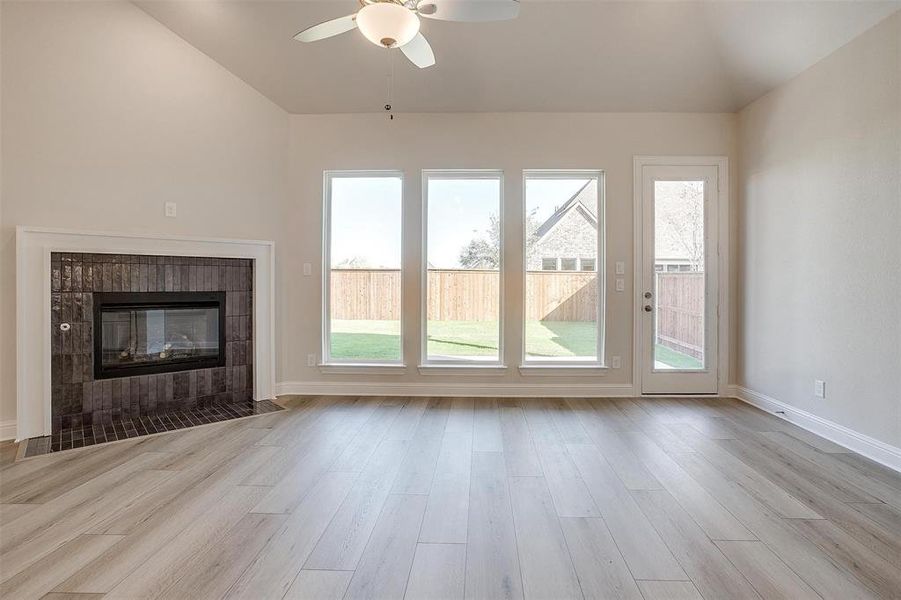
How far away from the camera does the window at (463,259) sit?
14.5 ft

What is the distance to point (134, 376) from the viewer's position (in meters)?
3.48

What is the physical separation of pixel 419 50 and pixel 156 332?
Result: 10.2 ft

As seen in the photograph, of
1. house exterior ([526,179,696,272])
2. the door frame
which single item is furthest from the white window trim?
the door frame

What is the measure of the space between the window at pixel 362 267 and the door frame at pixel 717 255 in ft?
7.78

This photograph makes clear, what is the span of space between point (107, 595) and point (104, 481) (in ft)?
3.77

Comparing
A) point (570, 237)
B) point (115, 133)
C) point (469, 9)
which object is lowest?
point (570, 237)

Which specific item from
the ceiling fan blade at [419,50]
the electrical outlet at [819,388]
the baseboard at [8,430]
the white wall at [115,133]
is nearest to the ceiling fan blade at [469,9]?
the ceiling fan blade at [419,50]

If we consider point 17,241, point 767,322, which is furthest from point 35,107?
point 767,322

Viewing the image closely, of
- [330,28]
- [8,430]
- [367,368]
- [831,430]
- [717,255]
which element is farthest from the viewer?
[367,368]

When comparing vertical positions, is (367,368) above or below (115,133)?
below

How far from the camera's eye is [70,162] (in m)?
3.11

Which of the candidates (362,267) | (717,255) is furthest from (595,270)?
(362,267)

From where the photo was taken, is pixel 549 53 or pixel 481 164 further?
pixel 481 164

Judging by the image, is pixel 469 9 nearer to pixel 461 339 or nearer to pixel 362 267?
pixel 362 267
